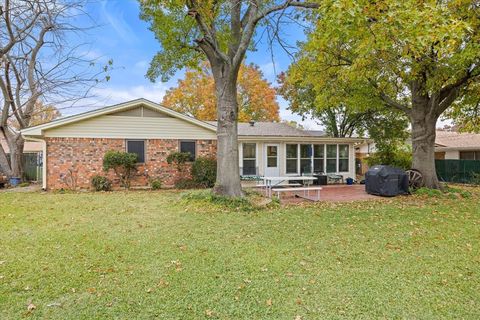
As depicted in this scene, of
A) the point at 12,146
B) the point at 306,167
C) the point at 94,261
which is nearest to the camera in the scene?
the point at 94,261

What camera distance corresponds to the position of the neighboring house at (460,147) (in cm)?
2159

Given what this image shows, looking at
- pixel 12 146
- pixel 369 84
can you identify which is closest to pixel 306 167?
pixel 369 84

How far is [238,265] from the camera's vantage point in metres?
4.29

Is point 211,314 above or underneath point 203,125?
underneath

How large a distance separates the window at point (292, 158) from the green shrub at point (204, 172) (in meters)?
4.65

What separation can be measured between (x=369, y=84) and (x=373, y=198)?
534cm

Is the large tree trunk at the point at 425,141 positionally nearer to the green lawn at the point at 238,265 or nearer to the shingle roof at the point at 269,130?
the green lawn at the point at 238,265

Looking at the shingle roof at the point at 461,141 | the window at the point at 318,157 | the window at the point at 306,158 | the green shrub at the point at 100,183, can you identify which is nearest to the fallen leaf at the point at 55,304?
the green shrub at the point at 100,183

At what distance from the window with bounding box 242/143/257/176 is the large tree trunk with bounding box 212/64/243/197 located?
6.17m

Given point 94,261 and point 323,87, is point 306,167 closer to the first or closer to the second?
point 323,87

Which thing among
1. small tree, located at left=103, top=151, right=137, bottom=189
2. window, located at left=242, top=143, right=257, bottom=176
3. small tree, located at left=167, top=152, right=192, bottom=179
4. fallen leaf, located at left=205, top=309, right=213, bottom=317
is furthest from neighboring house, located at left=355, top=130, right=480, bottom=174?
fallen leaf, located at left=205, top=309, right=213, bottom=317

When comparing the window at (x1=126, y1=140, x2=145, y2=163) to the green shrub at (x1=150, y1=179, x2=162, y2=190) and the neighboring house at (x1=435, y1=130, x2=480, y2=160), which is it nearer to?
the green shrub at (x1=150, y1=179, x2=162, y2=190)

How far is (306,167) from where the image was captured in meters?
17.0

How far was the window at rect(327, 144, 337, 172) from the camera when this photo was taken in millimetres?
17422
